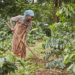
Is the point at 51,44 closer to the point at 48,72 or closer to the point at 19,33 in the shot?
the point at 48,72

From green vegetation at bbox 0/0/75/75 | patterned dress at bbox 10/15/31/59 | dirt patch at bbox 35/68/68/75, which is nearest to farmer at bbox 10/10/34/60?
patterned dress at bbox 10/15/31/59

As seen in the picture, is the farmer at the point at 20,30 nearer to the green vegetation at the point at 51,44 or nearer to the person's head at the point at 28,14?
the person's head at the point at 28,14

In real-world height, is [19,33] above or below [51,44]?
above

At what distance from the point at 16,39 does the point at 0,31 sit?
3.94m

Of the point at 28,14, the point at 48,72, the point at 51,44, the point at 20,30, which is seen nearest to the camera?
the point at 51,44

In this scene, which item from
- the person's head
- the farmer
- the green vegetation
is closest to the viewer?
the green vegetation

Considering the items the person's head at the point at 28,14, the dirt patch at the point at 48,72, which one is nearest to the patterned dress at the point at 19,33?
the person's head at the point at 28,14

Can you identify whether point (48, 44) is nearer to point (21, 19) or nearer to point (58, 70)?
point (58, 70)

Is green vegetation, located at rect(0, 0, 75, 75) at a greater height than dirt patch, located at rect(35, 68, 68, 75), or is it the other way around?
green vegetation, located at rect(0, 0, 75, 75)

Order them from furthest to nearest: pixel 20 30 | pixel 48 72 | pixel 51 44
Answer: pixel 20 30
pixel 48 72
pixel 51 44

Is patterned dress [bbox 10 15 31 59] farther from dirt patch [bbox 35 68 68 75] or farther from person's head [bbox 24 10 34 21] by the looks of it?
dirt patch [bbox 35 68 68 75]

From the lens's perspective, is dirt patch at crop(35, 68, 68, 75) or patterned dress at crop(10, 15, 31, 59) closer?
dirt patch at crop(35, 68, 68, 75)

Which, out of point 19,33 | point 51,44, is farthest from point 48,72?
point 19,33

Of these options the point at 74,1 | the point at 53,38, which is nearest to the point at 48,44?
the point at 53,38
